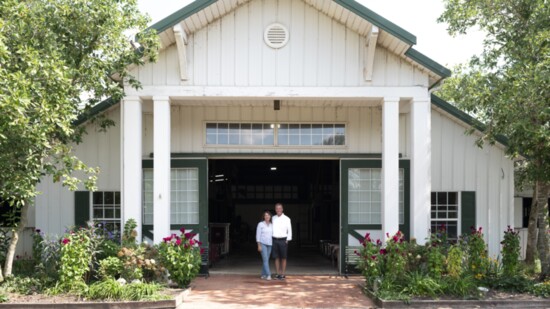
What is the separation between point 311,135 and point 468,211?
414 cm

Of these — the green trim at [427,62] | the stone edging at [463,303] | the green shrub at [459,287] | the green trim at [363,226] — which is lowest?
the stone edging at [463,303]

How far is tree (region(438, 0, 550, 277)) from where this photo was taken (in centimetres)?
969

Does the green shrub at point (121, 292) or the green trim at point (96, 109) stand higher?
the green trim at point (96, 109)

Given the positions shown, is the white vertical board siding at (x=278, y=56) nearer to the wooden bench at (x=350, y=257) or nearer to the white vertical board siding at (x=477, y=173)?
the white vertical board siding at (x=477, y=173)

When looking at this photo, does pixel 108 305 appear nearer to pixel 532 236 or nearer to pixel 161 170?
pixel 161 170

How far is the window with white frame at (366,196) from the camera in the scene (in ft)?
40.4

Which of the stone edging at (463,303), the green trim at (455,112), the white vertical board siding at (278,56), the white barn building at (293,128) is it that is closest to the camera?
the stone edging at (463,303)

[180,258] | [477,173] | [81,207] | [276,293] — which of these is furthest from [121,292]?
[477,173]

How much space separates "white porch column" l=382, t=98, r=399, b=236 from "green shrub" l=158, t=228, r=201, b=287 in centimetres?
377

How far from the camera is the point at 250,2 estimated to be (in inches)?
425

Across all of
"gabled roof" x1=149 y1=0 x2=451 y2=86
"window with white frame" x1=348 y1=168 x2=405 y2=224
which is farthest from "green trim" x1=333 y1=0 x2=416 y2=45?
"window with white frame" x1=348 y1=168 x2=405 y2=224

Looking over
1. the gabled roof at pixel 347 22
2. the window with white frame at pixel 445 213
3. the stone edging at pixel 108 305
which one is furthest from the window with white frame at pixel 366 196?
the stone edging at pixel 108 305

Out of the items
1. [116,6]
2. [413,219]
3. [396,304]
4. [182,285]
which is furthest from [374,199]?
[116,6]

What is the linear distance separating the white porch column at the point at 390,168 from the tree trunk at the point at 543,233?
293cm
